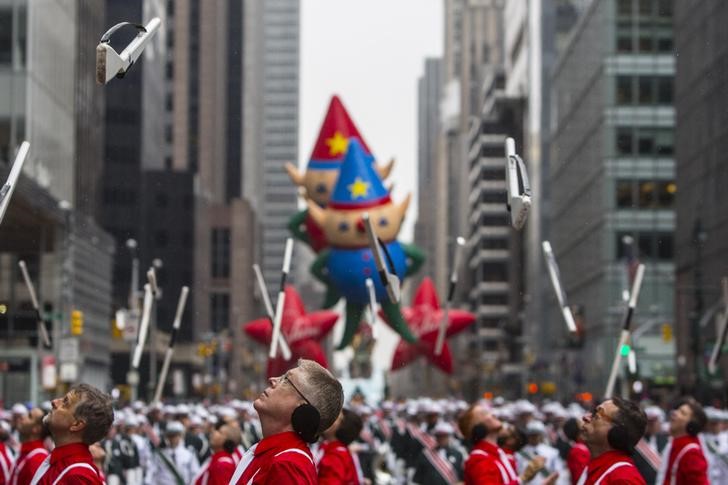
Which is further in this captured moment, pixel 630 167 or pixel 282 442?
pixel 630 167

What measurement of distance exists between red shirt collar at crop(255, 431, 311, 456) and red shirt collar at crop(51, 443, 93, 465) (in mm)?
1650

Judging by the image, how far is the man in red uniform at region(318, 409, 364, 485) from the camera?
13.8 metres

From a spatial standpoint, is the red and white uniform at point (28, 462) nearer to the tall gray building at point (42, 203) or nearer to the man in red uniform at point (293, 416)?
the man in red uniform at point (293, 416)

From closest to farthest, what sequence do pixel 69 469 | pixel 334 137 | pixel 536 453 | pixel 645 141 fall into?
pixel 69 469, pixel 536 453, pixel 334 137, pixel 645 141

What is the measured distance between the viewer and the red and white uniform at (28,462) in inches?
509

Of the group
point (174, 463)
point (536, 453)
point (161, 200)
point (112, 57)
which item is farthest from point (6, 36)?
point (161, 200)

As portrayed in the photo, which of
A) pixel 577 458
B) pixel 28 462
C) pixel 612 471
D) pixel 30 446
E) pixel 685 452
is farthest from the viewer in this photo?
pixel 577 458

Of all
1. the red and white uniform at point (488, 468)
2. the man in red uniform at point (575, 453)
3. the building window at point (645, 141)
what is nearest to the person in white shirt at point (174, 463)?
the man in red uniform at point (575, 453)

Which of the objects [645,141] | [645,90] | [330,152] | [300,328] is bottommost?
[300,328]

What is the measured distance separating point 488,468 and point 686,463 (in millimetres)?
2290

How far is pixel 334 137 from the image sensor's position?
4344 cm

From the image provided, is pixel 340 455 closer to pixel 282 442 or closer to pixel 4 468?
pixel 4 468

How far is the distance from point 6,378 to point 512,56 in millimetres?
103185

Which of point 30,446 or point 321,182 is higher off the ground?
point 321,182
